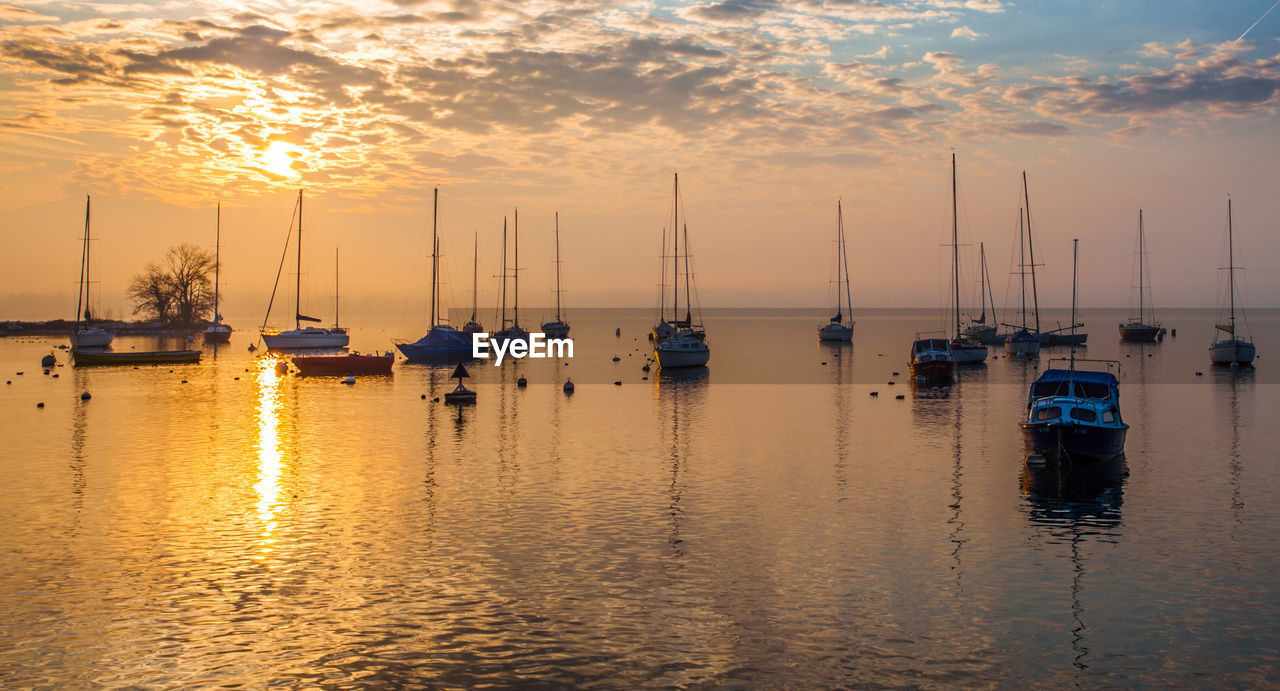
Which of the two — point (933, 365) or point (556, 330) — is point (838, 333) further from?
point (933, 365)

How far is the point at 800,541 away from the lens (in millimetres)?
24891

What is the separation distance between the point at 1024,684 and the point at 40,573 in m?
20.9

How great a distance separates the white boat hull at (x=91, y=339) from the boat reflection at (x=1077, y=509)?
113803 mm

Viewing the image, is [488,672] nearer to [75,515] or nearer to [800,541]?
[800,541]

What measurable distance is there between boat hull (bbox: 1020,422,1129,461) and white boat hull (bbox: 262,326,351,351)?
4655 inches

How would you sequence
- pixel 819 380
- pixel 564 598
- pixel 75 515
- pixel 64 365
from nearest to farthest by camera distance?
pixel 564 598, pixel 75 515, pixel 819 380, pixel 64 365

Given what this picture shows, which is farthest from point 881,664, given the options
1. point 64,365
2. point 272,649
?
A: point 64,365

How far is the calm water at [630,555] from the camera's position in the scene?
1634cm

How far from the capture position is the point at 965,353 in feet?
324

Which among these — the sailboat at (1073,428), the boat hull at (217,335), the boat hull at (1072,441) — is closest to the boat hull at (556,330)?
the boat hull at (217,335)

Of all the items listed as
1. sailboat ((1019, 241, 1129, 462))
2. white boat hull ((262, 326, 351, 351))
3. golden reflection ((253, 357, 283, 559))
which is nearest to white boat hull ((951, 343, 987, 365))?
sailboat ((1019, 241, 1129, 462))

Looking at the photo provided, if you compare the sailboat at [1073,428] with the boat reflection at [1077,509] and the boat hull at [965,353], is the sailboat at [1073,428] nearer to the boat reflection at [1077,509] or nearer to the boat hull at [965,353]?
the boat reflection at [1077,509]

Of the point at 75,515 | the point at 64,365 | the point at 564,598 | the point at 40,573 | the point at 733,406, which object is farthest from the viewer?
the point at 64,365

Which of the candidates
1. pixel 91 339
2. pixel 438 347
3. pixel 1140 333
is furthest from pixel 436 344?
pixel 1140 333
